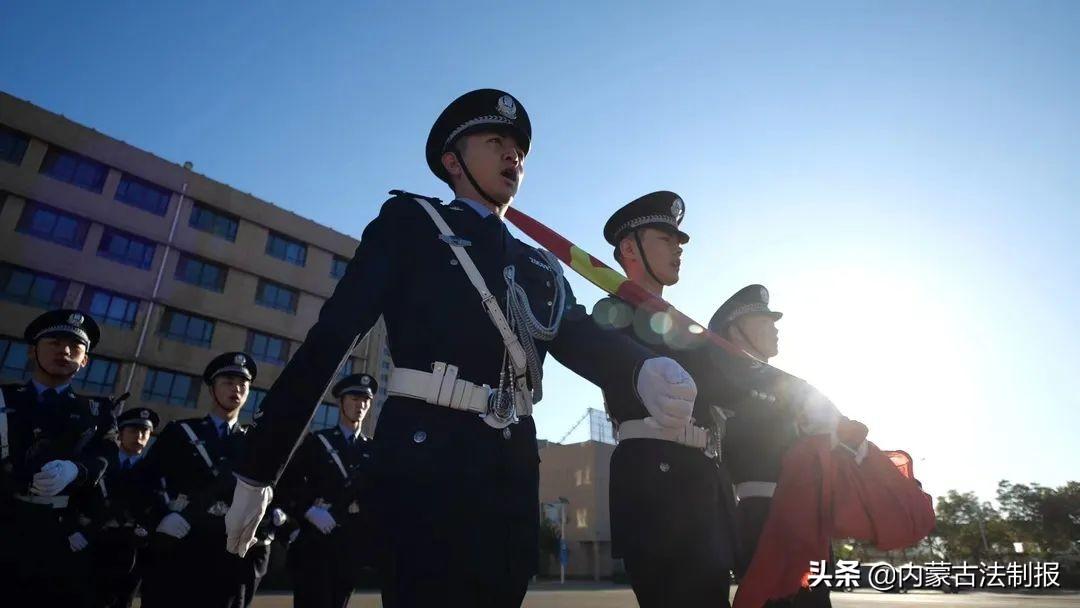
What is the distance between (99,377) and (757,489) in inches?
1222

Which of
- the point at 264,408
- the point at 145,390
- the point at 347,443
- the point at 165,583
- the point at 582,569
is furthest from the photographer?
the point at 582,569

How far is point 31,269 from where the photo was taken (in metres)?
26.7

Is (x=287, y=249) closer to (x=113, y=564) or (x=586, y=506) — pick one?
(x=113, y=564)

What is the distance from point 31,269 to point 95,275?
222 cm

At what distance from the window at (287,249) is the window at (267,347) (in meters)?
4.41

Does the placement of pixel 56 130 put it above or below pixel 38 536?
above

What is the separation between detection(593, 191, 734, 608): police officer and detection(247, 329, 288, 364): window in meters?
32.4

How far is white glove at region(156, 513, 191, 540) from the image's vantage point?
180 inches

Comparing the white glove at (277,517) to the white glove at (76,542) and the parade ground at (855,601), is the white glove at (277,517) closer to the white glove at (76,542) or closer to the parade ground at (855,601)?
the white glove at (76,542)

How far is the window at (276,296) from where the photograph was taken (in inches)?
1330

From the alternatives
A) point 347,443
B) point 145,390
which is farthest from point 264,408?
point 145,390

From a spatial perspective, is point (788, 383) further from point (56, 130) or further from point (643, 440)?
point (56, 130)

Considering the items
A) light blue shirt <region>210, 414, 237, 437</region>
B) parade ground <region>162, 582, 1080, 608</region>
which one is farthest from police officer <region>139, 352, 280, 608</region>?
parade ground <region>162, 582, 1080, 608</region>

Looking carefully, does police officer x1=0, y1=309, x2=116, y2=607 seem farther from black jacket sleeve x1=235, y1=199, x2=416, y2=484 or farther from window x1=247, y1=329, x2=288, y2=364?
window x1=247, y1=329, x2=288, y2=364
